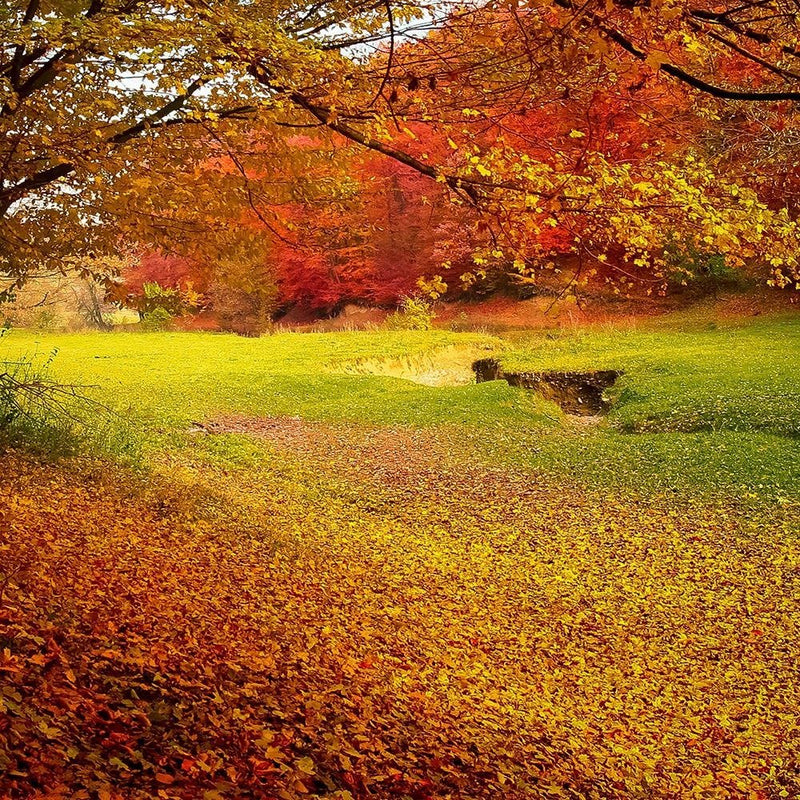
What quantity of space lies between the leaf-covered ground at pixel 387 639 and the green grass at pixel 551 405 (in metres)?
1.10

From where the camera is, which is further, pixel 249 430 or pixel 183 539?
pixel 249 430

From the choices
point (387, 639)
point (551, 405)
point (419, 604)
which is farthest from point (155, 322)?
point (387, 639)

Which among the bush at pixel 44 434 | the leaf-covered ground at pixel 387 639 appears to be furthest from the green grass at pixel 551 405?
the bush at pixel 44 434

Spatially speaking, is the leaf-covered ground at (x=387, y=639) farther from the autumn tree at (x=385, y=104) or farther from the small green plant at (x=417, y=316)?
the small green plant at (x=417, y=316)

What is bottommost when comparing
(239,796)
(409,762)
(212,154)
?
(409,762)

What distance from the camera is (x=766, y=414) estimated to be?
11828 mm

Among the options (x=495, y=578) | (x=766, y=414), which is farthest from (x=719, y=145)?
(x=495, y=578)

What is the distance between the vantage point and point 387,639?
5.75 metres

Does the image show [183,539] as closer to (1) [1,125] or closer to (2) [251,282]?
(2) [251,282]

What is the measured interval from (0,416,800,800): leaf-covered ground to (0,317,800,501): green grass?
3.60ft

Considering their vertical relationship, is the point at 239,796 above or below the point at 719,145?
below

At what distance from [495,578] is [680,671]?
203 centimetres

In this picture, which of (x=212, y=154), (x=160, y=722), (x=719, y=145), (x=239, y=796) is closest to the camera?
(x=239, y=796)

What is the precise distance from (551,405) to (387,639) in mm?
9957
